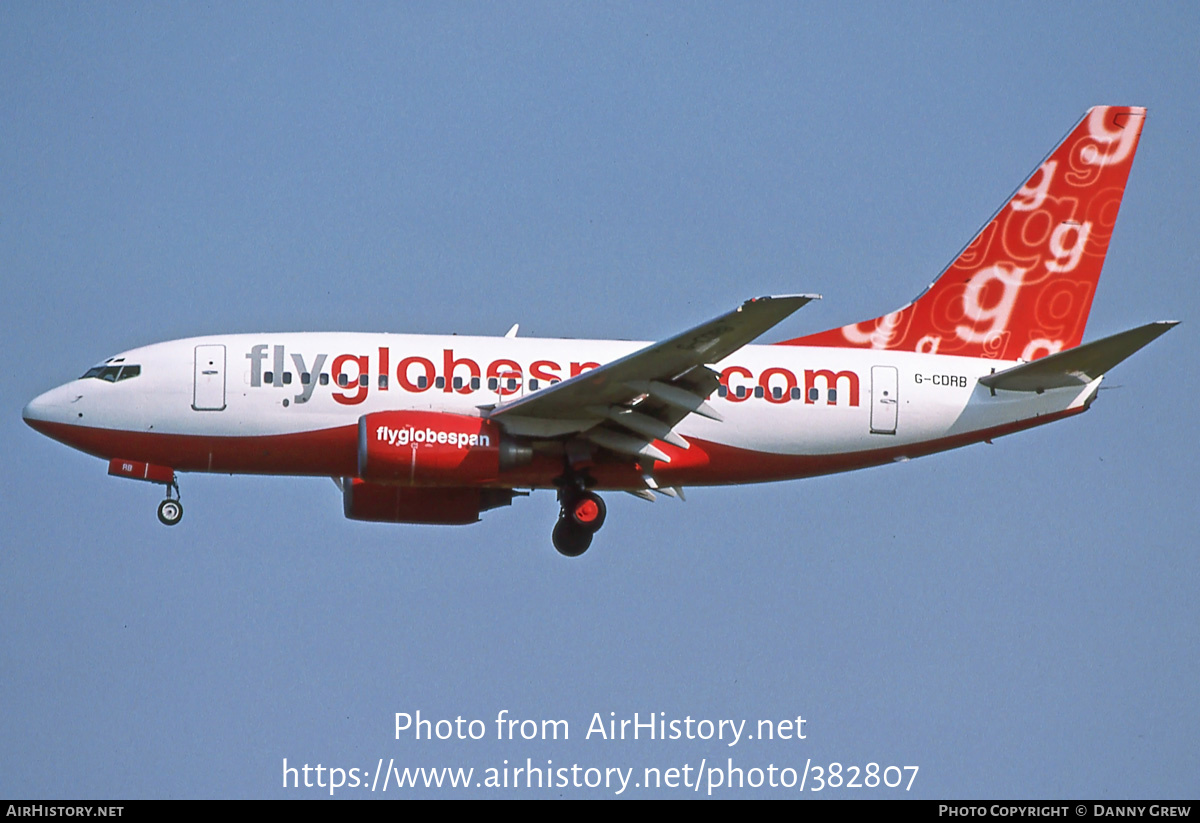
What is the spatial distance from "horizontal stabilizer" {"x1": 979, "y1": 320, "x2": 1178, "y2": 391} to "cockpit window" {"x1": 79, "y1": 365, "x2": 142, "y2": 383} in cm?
1630

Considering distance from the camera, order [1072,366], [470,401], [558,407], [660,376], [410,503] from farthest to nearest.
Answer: [410,503] → [1072,366] → [470,401] → [558,407] → [660,376]

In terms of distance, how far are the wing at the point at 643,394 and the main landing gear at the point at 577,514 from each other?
106 centimetres

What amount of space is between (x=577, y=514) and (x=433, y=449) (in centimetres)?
335

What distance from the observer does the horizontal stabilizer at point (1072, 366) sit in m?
27.1

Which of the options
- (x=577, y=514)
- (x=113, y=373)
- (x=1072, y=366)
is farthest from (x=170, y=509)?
(x=1072, y=366)

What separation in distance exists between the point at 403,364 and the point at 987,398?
1138 centimetres

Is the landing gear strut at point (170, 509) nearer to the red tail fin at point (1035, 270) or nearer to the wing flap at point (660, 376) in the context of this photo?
the wing flap at point (660, 376)

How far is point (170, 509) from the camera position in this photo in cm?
2878

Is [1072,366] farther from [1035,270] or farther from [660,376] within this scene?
[660,376]

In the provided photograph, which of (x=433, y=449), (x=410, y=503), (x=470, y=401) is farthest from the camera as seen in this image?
(x=410, y=503)

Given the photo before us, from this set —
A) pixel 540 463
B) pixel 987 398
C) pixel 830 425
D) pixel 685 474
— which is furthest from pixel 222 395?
pixel 987 398

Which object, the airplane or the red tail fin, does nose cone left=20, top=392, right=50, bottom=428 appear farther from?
the red tail fin

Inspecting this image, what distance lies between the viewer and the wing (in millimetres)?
25250

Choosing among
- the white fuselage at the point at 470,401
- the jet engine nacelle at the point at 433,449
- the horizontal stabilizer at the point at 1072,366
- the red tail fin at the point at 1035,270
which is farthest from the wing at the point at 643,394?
the horizontal stabilizer at the point at 1072,366
